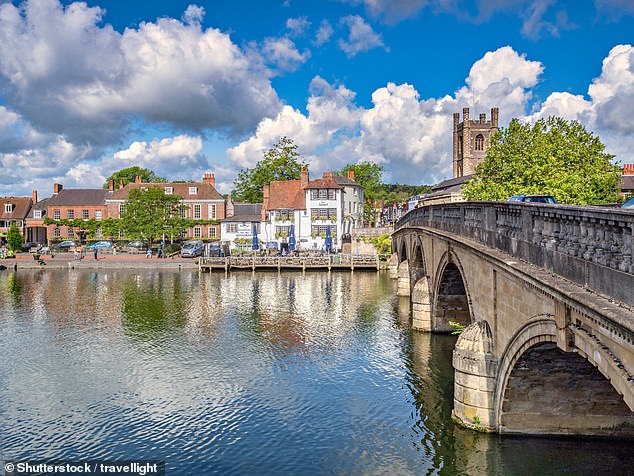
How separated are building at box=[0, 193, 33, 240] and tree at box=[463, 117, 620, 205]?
81.6m

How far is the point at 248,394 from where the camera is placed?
22141 millimetres

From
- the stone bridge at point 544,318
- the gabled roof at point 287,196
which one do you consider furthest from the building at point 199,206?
the stone bridge at point 544,318

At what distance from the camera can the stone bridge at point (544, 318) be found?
9.09 metres

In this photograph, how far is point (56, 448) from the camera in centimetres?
1742

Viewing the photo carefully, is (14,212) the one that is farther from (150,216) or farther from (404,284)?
(404,284)

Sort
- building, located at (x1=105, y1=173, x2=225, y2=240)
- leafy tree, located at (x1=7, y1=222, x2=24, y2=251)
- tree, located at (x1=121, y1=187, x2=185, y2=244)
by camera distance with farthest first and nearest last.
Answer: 1. building, located at (x1=105, y1=173, x2=225, y2=240)
2. tree, located at (x1=121, y1=187, x2=185, y2=244)
3. leafy tree, located at (x1=7, y1=222, x2=24, y2=251)

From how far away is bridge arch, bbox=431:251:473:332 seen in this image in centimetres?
2852

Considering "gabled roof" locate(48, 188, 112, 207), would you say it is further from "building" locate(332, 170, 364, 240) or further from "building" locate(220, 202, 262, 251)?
"building" locate(332, 170, 364, 240)

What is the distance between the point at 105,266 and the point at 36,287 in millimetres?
15004

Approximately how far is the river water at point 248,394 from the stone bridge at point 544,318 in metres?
0.95

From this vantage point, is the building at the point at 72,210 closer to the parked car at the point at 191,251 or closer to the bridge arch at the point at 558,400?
the parked car at the point at 191,251

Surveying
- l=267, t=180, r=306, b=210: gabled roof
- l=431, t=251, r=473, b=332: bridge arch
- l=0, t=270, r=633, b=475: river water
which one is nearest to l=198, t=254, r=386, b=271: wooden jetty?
l=267, t=180, r=306, b=210: gabled roof

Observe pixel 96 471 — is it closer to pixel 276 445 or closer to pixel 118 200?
pixel 276 445

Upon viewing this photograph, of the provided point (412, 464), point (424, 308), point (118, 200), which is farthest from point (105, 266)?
point (412, 464)
